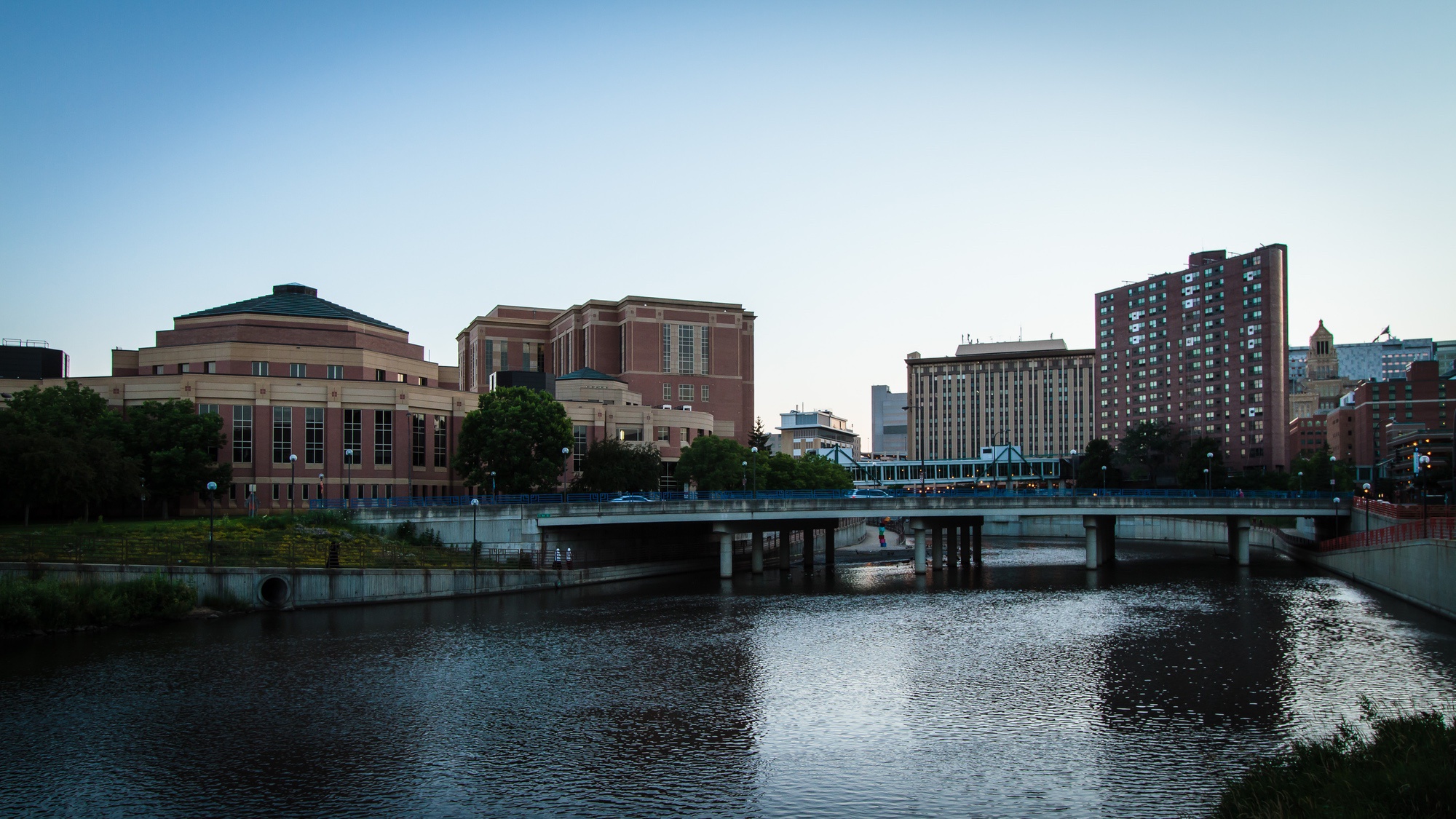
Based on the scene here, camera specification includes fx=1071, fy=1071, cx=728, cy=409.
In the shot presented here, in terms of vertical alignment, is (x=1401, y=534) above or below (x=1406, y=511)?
below

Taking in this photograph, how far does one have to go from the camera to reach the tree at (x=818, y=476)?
12431cm

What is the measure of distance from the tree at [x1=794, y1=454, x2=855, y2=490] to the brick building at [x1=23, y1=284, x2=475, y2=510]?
130 ft

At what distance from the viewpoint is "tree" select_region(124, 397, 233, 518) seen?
7994cm

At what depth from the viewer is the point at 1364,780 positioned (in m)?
19.4

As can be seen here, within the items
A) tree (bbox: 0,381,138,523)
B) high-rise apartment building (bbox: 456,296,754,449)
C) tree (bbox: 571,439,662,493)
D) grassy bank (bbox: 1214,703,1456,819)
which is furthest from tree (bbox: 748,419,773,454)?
grassy bank (bbox: 1214,703,1456,819)

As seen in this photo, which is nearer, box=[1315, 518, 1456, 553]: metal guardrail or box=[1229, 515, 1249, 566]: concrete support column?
box=[1315, 518, 1456, 553]: metal guardrail

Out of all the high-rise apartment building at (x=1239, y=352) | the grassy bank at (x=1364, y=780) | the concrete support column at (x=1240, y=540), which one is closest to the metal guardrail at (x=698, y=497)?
the concrete support column at (x=1240, y=540)

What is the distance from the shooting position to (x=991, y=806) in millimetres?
24234

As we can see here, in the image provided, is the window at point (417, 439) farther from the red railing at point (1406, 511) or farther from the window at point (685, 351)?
the red railing at point (1406, 511)

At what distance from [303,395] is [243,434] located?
568cm

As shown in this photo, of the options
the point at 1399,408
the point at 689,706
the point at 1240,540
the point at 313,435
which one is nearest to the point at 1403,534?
the point at 1240,540

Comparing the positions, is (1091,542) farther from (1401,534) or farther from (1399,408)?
(1399,408)

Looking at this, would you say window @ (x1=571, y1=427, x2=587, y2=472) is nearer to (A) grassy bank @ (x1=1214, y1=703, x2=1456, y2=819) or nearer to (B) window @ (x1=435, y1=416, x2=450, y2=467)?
(B) window @ (x1=435, y1=416, x2=450, y2=467)

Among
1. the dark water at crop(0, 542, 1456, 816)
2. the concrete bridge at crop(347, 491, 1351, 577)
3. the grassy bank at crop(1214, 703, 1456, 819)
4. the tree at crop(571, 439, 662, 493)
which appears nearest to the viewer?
the grassy bank at crop(1214, 703, 1456, 819)
